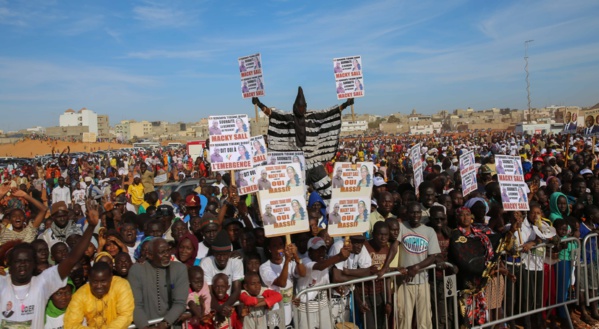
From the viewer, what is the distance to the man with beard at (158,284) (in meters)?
4.38

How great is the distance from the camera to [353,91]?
9.16m

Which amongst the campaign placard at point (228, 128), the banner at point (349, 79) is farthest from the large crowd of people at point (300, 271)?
the banner at point (349, 79)

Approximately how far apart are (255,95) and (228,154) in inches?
87.3

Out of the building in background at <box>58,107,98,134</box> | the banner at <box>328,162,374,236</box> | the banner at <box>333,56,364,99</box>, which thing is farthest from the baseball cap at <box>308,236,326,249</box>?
the building in background at <box>58,107,98,134</box>

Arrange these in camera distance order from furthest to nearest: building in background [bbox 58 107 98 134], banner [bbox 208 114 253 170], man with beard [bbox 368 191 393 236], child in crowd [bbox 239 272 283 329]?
building in background [bbox 58 107 98 134]
banner [bbox 208 114 253 170]
man with beard [bbox 368 191 393 236]
child in crowd [bbox 239 272 283 329]

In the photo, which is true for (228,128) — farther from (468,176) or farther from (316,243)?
(468,176)

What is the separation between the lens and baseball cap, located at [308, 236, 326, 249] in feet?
17.6

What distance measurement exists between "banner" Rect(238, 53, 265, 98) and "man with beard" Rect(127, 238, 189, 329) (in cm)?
477

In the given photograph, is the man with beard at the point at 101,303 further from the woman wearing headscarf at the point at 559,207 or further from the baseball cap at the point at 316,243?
the woman wearing headscarf at the point at 559,207

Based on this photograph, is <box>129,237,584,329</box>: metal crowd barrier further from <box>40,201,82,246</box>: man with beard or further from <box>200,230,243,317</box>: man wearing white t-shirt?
<box>40,201,82,246</box>: man with beard

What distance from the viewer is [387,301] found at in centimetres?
529

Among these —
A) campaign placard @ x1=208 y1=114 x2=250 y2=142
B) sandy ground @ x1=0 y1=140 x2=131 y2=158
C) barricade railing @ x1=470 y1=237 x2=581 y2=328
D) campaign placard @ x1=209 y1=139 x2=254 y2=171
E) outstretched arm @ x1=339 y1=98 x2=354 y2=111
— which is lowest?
barricade railing @ x1=470 y1=237 x2=581 y2=328

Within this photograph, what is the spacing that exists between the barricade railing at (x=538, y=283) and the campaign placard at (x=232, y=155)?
3804 millimetres

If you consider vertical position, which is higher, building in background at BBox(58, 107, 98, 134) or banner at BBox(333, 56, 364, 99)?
building in background at BBox(58, 107, 98, 134)
